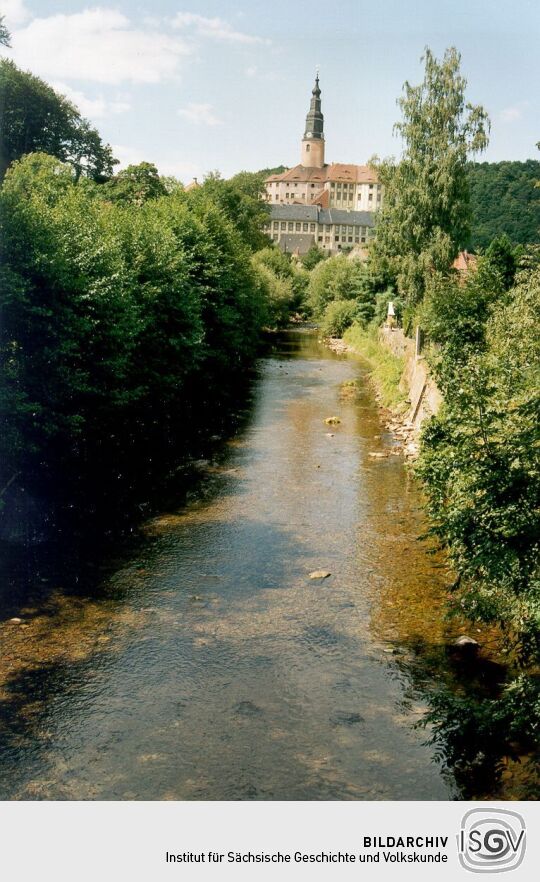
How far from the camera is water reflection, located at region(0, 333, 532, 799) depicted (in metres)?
9.32

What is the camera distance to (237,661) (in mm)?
12031

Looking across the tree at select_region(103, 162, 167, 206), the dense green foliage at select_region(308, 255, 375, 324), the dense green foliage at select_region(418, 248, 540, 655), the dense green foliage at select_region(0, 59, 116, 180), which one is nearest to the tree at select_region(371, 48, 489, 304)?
the dense green foliage at select_region(308, 255, 375, 324)

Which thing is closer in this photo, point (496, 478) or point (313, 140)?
point (496, 478)

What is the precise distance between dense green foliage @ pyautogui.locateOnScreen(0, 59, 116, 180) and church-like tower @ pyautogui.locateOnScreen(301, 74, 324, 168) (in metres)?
101

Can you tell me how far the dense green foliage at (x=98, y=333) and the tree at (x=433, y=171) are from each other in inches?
423

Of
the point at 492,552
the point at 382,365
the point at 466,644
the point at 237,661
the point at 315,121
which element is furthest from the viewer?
the point at 315,121

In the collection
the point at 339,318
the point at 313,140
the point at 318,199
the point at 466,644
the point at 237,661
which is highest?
the point at 313,140

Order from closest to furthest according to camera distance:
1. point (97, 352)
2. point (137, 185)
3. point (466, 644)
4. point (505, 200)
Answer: point (466, 644)
point (97, 352)
point (505, 200)
point (137, 185)

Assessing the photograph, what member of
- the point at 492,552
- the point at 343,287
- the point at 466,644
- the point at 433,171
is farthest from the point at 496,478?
the point at 343,287

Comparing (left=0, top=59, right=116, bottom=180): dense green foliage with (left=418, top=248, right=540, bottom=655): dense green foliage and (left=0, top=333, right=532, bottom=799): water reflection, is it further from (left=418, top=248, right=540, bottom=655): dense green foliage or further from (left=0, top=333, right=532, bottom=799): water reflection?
(left=418, top=248, right=540, bottom=655): dense green foliage

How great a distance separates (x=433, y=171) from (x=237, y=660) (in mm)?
33286

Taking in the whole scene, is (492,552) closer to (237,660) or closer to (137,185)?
(237,660)

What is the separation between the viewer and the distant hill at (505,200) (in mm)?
44000

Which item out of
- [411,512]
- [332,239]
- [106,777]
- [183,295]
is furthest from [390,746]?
[332,239]
